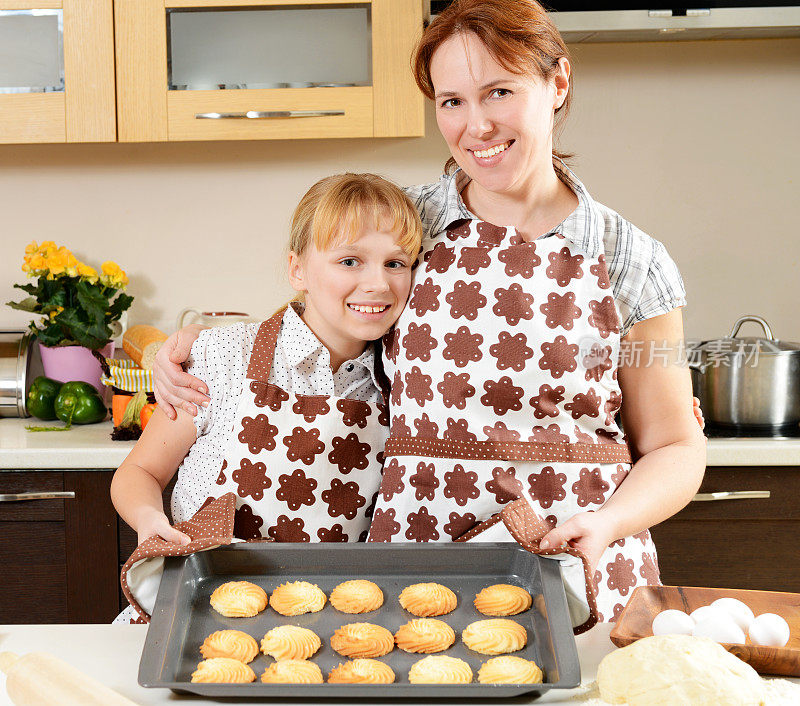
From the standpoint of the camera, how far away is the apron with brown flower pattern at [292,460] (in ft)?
3.93

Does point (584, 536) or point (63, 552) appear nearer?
point (584, 536)

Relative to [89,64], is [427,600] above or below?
below

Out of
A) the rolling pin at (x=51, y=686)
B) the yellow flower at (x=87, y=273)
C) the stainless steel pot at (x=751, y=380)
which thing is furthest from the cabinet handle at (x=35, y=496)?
the stainless steel pot at (x=751, y=380)

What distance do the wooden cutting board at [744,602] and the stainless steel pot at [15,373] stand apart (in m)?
1.66

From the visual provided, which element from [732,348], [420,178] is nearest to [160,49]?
[420,178]

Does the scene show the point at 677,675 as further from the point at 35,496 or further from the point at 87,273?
the point at 87,273

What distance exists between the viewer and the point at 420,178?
236cm

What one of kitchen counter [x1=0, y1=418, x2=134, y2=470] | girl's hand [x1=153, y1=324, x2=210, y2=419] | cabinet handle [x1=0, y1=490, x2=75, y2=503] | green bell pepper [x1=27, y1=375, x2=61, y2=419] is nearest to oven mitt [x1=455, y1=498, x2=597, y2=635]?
girl's hand [x1=153, y1=324, x2=210, y2=419]

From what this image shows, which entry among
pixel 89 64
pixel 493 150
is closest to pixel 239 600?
pixel 493 150

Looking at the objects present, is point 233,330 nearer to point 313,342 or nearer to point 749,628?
point 313,342

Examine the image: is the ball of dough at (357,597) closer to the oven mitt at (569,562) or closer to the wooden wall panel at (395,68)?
the oven mitt at (569,562)

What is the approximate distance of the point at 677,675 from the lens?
0.72 meters

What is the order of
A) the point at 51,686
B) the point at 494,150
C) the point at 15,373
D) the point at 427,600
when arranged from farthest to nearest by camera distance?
the point at 15,373 → the point at 494,150 → the point at 427,600 → the point at 51,686

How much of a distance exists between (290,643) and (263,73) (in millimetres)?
1525
